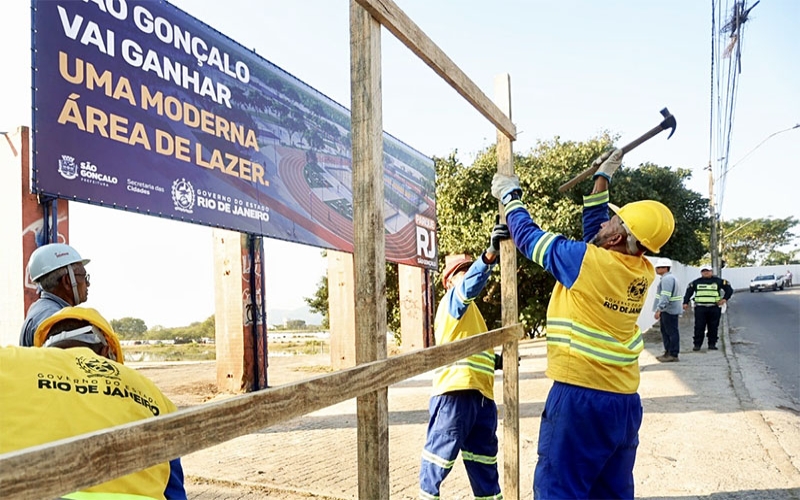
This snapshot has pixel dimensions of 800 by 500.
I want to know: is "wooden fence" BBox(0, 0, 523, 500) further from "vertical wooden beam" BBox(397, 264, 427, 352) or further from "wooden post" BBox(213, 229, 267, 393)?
"vertical wooden beam" BBox(397, 264, 427, 352)

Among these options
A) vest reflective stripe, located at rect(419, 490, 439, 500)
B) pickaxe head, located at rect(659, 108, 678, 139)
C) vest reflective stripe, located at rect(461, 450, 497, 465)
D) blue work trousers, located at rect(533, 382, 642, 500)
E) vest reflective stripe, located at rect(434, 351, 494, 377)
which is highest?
pickaxe head, located at rect(659, 108, 678, 139)

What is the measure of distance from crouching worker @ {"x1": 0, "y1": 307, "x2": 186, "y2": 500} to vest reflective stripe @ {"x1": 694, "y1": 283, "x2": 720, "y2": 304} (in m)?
11.9

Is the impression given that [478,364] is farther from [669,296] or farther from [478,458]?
[669,296]

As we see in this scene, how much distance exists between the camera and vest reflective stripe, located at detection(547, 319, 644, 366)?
2879mm

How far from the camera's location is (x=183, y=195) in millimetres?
6262

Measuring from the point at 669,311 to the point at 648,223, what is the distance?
28.4ft

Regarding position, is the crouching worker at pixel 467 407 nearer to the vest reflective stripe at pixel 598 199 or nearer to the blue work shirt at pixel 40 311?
the vest reflective stripe at pixel 598 199

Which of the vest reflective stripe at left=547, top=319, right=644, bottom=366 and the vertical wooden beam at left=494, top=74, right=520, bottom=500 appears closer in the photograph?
the vest reflective stripe at left=547, top=319, right=644, bottom=366

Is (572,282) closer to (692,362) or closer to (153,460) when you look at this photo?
(153,460)

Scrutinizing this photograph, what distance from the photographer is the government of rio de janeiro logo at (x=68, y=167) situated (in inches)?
193

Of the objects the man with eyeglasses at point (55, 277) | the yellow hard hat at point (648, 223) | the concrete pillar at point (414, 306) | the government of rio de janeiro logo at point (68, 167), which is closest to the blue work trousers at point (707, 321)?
the concrete pillar at point (414, 306)

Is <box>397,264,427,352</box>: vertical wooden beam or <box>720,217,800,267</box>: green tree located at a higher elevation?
<box>720,217,800,267</box>: green tree

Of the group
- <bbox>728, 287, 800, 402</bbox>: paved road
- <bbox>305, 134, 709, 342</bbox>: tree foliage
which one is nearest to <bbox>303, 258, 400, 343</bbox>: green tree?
<bbox>305, 134, 709, 342</bbox>: tree foliage

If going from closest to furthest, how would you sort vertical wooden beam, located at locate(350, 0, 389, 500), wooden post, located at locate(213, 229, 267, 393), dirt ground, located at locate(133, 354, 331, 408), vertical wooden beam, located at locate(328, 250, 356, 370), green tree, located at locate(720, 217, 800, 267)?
vertical wooden beam, located at locate(350, 0, 389, 500) < wooden post, located at locate(213, 229, 267, 393) < dirt ground, located at locate(133, 354, 331, 408) < vertical wooden beam, located at locate(328, 250, 356, 370) < green tree, located at locate(720, 217, 800, 267)
